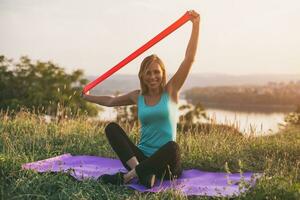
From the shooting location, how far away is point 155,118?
5.23 meters

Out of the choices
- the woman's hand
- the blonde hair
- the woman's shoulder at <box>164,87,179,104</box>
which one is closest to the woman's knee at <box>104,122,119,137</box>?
the blonde hair

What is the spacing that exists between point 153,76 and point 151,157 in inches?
31.6

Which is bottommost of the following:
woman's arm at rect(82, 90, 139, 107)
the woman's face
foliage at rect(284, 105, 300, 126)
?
foliage at rect(284, 105, 300, 126)

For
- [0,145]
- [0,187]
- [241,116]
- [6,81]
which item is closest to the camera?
[0,187]

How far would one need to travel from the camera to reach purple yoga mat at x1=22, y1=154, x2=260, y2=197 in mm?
4691

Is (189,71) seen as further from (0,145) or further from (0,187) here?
(0,145)

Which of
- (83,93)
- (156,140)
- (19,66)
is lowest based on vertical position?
(156,140)

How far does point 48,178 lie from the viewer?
16.3 ft

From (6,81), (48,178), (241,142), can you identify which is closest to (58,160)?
(48,178)

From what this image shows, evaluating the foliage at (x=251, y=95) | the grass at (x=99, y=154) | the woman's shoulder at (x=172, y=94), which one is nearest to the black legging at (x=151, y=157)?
the grass at (x=99, y=154)

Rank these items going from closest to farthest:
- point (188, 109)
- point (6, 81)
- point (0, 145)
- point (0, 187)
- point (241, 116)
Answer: point (0, 187) → point (0, 145) → point (241, 116) → point (188, 109) → point (6, 81)

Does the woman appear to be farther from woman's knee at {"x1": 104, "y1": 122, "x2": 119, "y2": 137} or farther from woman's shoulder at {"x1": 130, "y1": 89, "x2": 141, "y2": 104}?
woman's shoulder at {"x1": 130, "y1": 89, "x2": 141, "y2": 104}

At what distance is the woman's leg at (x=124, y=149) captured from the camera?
16.8ft

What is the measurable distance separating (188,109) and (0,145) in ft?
35.6
